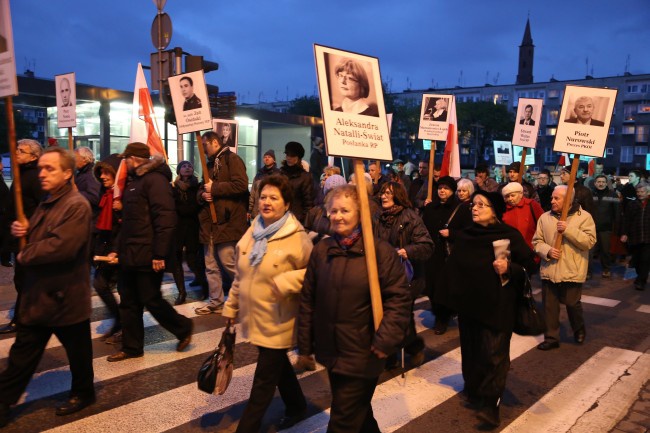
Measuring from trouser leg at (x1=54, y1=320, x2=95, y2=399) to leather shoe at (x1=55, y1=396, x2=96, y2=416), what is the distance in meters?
0.03

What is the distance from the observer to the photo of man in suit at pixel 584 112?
711 cm

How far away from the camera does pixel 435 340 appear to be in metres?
6.72

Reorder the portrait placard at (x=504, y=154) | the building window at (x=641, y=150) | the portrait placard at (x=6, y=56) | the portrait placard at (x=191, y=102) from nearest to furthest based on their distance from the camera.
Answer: the portrait placard at (x=6, y=56), the portrait placard at (x=191, y=102), the portrait placard at (x=504, y=154), the building window at (x=641, y=150)

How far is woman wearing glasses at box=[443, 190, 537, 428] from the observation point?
4.40 meters

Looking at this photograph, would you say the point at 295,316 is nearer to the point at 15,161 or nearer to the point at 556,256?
the point at 15,161

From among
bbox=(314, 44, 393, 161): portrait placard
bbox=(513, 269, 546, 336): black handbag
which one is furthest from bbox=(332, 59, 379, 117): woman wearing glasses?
bbox=(513, 269, 546, 336): black handbag

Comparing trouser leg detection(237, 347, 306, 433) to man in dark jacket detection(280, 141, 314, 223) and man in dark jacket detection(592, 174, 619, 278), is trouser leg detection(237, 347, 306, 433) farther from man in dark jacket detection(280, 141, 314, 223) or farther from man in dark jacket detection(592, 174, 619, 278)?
man in dark jacket detection(592, 174, 619, 278)

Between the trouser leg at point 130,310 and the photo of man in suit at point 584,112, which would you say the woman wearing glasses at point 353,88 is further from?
the photo of man in suit at point 584,112

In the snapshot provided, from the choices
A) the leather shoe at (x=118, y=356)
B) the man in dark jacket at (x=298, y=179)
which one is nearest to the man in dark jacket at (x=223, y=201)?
the man in dark jacket at (x=298, y=179)

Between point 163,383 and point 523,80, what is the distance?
136 m

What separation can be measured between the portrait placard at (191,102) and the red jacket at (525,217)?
159 inches

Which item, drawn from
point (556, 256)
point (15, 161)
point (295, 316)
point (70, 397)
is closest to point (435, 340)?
point (556, 256)

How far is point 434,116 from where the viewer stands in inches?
418

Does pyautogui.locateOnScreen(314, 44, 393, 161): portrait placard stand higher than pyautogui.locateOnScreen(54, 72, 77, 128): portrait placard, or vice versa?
pyautogui.locateOnScreen(54, 72, 77, 128): portrait placard
